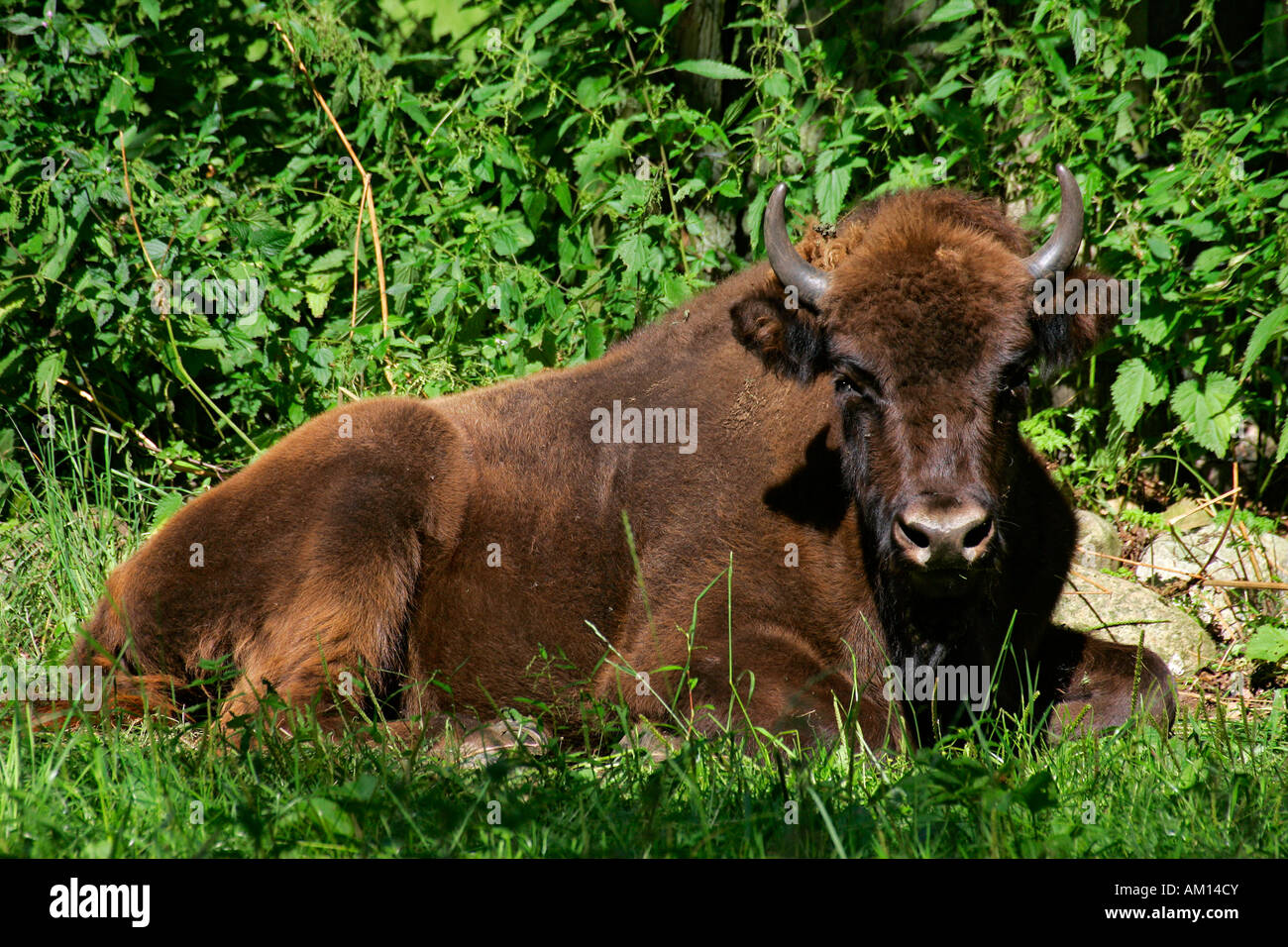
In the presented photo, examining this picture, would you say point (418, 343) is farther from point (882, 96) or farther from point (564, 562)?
point (882, 96)

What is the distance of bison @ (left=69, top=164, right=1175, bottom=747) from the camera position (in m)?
4.10

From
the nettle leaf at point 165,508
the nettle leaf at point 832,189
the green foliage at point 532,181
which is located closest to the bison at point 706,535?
the nettle leaf at point 832,189

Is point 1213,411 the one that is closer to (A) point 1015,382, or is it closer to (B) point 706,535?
(A) point 1015,382

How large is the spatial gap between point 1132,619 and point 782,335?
234cm

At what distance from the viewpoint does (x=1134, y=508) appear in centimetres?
634

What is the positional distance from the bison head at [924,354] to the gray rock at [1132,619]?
4.64ft

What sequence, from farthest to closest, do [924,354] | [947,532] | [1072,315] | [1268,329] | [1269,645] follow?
1. [1268,329]
2. [1269,645]
3. [1072,315]
4. [924,354]
5. [947,532]

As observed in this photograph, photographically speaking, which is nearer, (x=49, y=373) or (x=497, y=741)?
(x=497, y=741)

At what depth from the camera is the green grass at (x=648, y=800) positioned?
2.91 meters

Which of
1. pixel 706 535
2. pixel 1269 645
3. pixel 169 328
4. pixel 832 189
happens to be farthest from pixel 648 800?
pixel 169 328

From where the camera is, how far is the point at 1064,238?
423 centimetres

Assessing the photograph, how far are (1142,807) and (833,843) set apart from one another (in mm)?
882

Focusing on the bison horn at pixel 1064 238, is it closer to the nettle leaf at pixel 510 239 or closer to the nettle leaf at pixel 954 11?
the nettle leaf at pixel 954 11

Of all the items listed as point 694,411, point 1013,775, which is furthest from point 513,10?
point 1013,775
